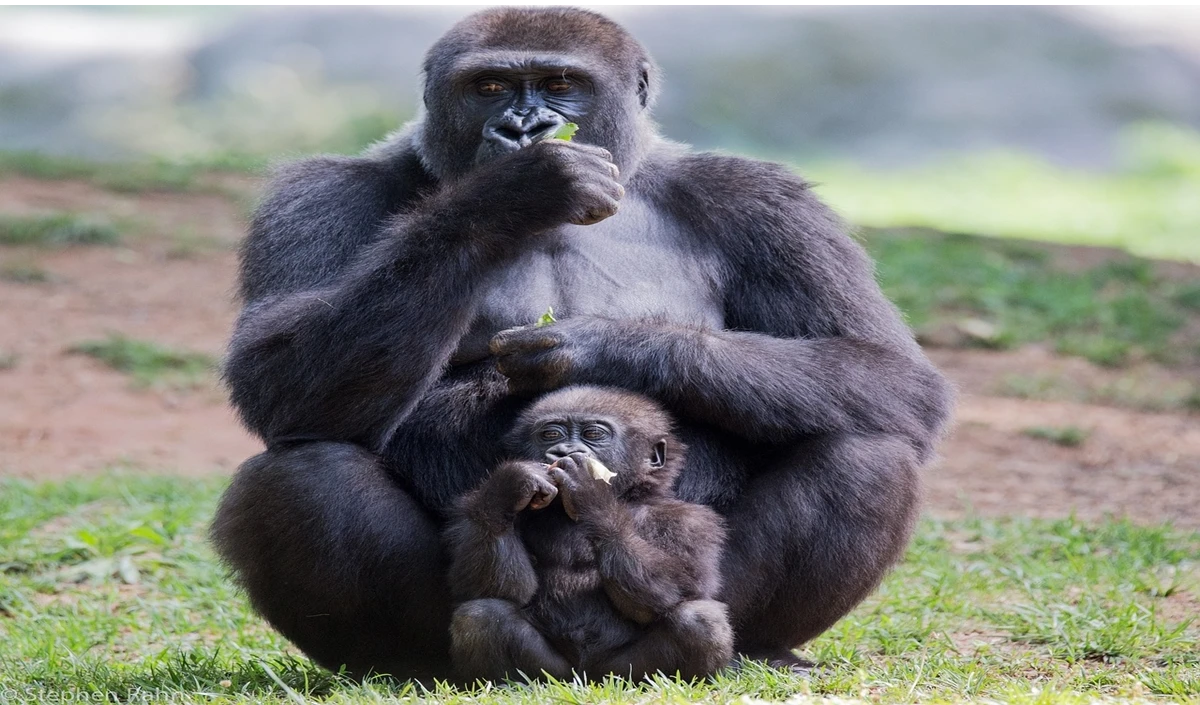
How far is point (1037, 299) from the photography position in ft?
35.3

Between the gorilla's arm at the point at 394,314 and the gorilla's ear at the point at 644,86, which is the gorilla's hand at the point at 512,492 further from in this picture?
the gorilla's ear at the point at 644,86

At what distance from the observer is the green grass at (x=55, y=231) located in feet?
38.2

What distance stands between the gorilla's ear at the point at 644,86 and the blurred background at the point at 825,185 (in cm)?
108

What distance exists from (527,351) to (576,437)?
393 millimetres

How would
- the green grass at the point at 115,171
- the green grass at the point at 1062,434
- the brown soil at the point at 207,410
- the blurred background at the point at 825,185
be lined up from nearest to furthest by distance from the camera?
the brown soil at the point at 207,410, the green grass at the point at 1062,434, the blurred background at the point at 825,185, the green grass at the point at 115,171

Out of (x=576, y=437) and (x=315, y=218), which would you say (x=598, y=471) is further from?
(x=315, y=218)

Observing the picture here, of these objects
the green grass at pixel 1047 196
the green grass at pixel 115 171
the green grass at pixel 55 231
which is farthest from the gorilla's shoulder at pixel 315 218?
the green grass at pixel 115 171

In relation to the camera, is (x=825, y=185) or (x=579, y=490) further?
(x=825, y=185)

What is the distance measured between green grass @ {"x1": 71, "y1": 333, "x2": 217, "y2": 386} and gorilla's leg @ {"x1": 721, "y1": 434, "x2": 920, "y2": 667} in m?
5.76

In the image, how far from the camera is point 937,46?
2175 cm

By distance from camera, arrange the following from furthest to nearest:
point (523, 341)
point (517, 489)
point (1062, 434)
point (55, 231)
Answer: point (55, 231) → point (1062, 434) → point (523, 341) → point (517, 489)

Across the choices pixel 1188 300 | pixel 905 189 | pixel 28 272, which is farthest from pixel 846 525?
pixel 905 189

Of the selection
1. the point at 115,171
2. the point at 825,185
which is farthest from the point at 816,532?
the point at 115,171

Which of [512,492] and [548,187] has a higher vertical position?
[548,187]
